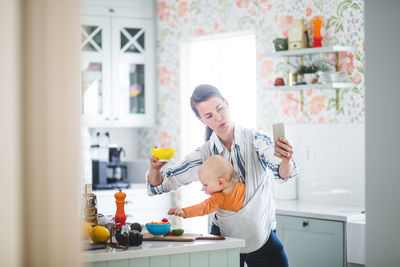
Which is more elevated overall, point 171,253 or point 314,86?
point 314,86

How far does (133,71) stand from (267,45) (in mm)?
1496

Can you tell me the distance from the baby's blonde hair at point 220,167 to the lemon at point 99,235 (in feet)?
1.95

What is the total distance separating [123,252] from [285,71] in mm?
2725

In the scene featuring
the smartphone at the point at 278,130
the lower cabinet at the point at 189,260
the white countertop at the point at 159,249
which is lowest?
the lower cabinet at the point at 189,260

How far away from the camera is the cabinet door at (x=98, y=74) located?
548 cm

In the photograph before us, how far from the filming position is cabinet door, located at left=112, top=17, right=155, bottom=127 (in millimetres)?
5566

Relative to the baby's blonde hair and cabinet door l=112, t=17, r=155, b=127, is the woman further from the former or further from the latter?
cabinet door l=112, t=17, r=155, b=127

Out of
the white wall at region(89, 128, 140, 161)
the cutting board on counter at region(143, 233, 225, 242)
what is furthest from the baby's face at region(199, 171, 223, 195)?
the white wall at region(89, 128, 140, 161)

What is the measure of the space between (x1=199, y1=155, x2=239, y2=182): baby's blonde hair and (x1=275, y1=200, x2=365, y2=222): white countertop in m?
1.09

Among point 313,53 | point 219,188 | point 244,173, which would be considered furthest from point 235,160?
point 313,53

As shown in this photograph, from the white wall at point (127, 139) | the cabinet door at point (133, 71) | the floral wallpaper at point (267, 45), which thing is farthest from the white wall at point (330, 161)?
the white wall at point (127, 139)

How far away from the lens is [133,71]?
5672 mm

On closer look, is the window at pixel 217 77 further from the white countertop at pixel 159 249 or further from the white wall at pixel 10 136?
the white wall at pixel 10 136

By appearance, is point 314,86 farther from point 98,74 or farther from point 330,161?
point 98,74
